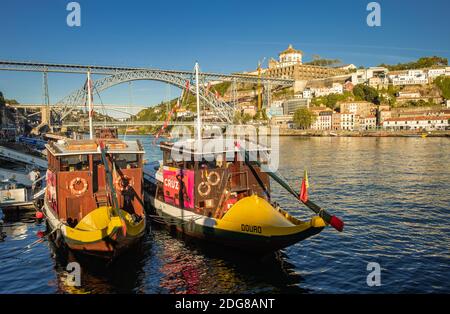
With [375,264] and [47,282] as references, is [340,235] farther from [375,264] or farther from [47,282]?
[47,282]

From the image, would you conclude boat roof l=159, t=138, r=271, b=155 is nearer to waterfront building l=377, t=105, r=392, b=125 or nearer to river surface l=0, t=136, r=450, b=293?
river surface l=0, t=136, r=450, b=293

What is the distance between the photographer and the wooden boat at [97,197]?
48.5 feet

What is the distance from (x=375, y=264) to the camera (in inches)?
618

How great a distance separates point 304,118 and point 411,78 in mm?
51112

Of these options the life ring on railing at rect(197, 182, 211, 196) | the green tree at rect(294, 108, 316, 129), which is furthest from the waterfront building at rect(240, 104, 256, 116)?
the life ring on railing at rect(197, 182, 211, 196)

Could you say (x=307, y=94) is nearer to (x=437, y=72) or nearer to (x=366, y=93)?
(x=366, y=93)

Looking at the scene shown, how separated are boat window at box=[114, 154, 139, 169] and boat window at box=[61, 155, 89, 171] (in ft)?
4.48

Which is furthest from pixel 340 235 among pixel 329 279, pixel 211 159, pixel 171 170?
pixel 171 170

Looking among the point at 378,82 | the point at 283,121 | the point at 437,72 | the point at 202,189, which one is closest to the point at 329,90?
the point at 378,82

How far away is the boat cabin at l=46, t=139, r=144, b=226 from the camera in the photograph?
17.1 meters

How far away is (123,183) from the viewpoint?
18203mm

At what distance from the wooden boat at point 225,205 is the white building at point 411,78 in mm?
152886
